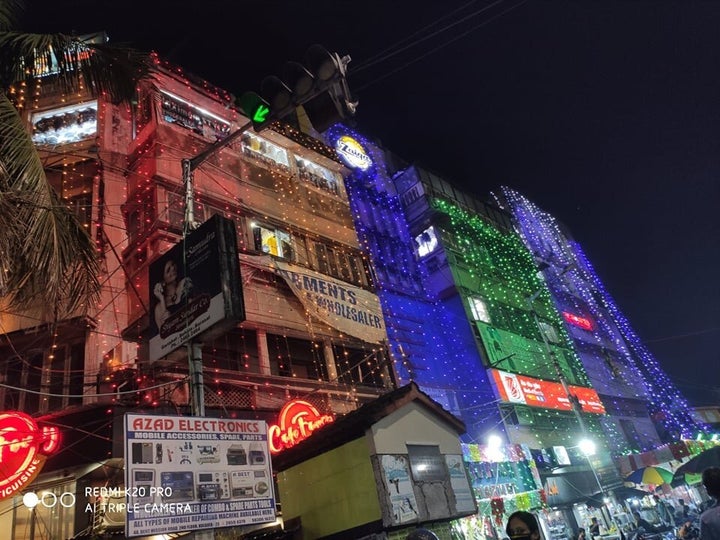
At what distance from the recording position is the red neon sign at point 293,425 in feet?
42.8

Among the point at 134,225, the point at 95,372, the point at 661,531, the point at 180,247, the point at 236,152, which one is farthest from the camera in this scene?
the point at 236,152

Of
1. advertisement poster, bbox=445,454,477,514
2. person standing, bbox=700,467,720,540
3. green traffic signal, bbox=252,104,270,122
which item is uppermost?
green traffic signal, bbox=252,104,270,122

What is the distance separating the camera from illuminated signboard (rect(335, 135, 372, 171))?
30109 mm

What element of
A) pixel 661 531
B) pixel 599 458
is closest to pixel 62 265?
pixel 661 531

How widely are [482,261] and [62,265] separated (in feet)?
104

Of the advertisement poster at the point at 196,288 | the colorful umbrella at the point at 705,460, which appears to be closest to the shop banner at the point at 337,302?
the advertisement poster at the point at 196,288

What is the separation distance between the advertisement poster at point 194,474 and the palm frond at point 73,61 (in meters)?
5.62

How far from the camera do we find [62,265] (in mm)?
6805

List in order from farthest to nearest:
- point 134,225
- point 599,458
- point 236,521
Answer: point 599,458
point 134,225
point 236,521

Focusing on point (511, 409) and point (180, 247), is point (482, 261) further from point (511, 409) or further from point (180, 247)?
point (180, 247)

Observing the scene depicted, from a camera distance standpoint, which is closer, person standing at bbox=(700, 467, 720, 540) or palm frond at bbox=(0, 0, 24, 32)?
person standing at bbox=(700, 467, 720, 540)

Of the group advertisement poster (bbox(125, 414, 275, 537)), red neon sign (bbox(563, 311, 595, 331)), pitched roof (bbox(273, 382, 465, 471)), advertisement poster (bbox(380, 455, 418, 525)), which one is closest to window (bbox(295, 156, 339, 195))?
pitched roof (bbox(273, 382, 465, 471))

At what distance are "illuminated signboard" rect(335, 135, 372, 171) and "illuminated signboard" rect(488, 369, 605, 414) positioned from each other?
15187 millimetres

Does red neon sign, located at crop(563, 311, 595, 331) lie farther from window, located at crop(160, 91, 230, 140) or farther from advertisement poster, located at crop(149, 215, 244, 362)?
advertisement poster, located at crop(149, 215, 244, 362)
